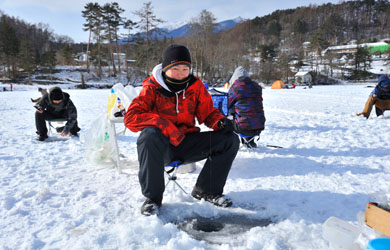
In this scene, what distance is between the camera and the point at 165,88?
7.31 ft

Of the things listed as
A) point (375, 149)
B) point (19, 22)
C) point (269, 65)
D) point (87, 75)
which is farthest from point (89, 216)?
point (19, 22)

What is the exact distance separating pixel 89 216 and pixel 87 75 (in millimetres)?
45226

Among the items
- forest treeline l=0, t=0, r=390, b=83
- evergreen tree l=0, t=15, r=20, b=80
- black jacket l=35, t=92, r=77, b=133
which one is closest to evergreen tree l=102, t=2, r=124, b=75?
forest treeline l=0, t=0, r=390, b=83

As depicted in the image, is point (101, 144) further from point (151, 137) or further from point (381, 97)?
point (381, 97)

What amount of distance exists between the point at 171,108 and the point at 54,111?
11.9 feet

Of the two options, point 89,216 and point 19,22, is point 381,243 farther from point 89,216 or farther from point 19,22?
point 19,22

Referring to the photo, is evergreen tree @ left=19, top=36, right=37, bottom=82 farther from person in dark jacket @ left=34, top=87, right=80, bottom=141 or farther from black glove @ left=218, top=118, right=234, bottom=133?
black glove @ left=218, top=118, right=234, bottom=133

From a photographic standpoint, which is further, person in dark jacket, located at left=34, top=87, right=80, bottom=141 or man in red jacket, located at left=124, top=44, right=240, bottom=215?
person in dark jacket, located at left=34, top=87, right=80, bottom=141

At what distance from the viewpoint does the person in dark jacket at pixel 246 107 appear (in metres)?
3.72

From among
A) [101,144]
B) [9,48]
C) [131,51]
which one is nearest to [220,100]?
[101,144]

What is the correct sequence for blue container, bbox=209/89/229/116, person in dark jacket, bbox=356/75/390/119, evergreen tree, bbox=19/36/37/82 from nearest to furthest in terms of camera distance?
blue container, bbox=209/89/229/116 < person in dark jacket, bbox=356/75/390/119 < evergreen tree, bbox=19/36/37/82

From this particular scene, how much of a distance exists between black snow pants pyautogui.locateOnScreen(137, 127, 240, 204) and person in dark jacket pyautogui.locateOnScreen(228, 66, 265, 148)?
1582mm

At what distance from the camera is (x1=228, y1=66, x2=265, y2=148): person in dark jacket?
3.72 meters

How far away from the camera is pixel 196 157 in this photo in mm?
2236
